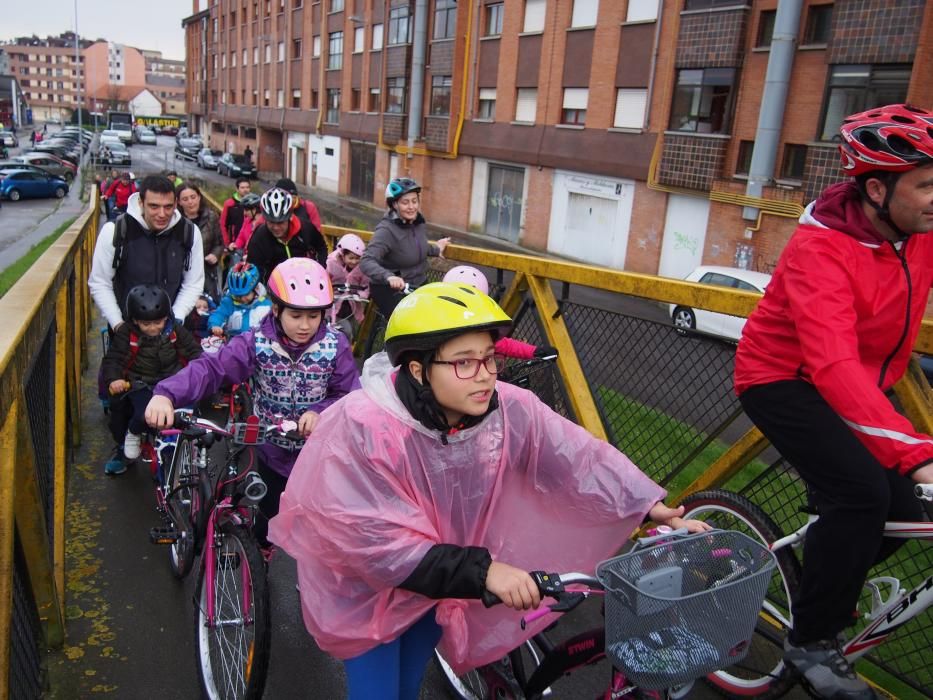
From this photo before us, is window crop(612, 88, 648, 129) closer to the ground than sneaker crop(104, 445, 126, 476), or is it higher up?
higher up

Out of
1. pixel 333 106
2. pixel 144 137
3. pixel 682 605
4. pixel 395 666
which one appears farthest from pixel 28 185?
pixel 144 137

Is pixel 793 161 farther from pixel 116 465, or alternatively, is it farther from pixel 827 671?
pixel 827 671

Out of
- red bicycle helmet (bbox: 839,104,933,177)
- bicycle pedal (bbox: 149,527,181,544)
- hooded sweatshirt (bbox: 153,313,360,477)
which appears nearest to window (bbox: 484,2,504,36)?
hooded sweatshirt (bbox: 153,313,360,477)

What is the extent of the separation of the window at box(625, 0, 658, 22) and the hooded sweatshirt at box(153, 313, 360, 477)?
76.3ft

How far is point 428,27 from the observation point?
116 ft

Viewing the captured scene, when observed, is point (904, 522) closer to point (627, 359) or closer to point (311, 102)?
point (627, 359)

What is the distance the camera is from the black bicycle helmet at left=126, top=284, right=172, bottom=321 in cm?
463

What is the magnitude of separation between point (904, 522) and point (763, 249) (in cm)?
2000

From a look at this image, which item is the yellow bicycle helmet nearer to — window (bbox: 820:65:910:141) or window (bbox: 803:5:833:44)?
window (bbox: 820:65:910:141)

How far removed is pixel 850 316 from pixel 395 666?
1772 mm

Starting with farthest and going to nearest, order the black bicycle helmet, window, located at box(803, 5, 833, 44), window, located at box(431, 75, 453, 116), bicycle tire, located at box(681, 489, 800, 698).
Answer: window, located at box(431, 75, 453, 116) → window, located at box(803, 5, 833, 44) → the black bicycle helmet → bicycle tire, located at box(681, 489, 800, 698)

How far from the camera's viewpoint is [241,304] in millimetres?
6500

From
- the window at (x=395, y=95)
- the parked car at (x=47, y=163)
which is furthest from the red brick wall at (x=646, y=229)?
the parked car at (x=47, y=163)

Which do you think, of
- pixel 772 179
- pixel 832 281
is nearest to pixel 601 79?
pixel 772 179
